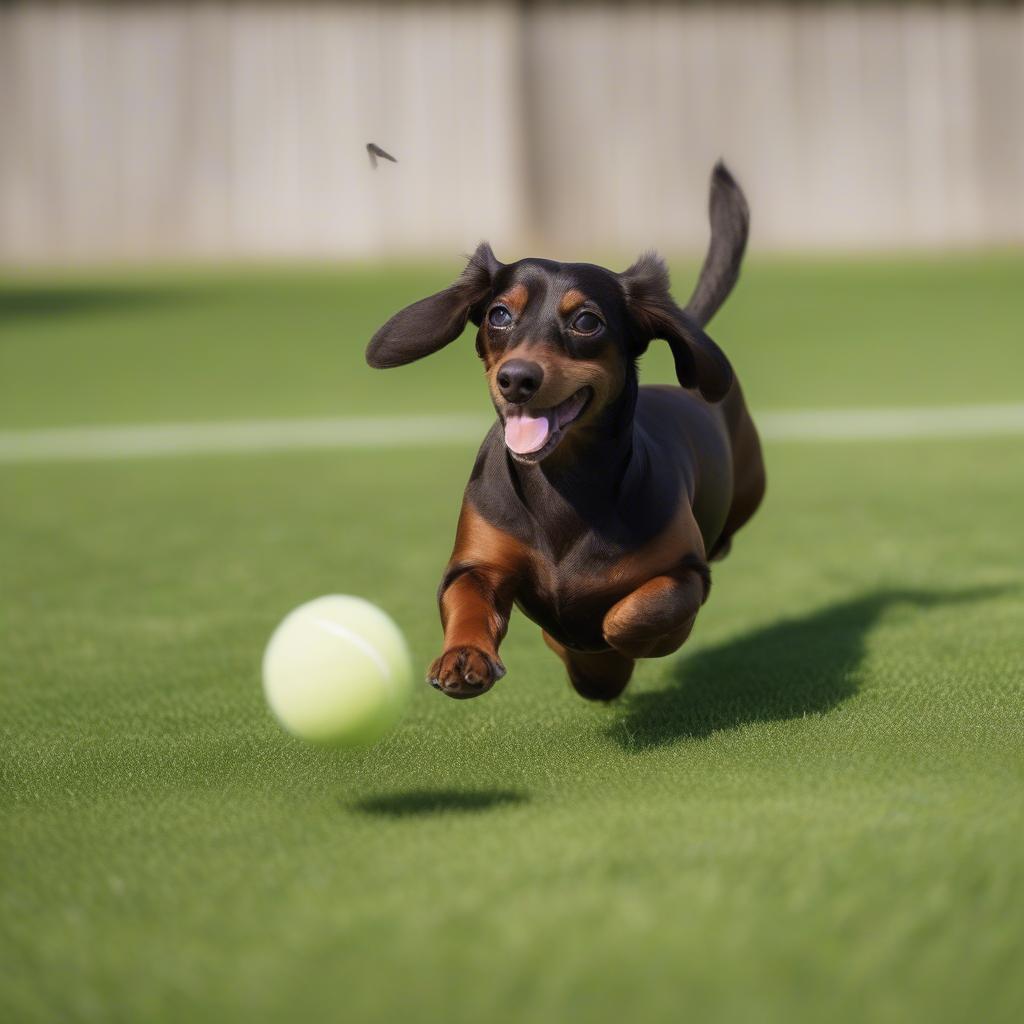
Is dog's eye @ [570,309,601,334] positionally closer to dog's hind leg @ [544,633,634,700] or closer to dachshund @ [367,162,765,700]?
dachshund @ [367,162,765,700]

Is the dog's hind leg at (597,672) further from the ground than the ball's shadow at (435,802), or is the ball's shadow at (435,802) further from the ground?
the ball's shadow at (435,802)

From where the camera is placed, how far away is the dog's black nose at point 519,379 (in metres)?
3.08

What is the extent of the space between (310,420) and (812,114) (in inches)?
324

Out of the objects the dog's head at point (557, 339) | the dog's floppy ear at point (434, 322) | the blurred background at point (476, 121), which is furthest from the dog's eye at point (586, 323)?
the blurred background at point (476, 121)

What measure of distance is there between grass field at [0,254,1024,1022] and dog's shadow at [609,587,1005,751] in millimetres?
16

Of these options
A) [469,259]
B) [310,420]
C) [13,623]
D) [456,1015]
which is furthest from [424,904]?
[310,420]

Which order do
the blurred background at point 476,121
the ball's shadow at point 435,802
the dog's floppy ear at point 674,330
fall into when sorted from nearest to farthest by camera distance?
the ball's shadow at point 435,802
the dog's floppy ear at point 674,330
the blurred background at point 476,121

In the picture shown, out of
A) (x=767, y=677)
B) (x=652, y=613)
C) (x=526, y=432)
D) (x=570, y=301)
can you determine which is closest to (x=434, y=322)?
(x=570, y=301)

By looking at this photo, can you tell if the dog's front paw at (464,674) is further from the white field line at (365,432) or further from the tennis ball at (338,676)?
the white field line at (365,432)

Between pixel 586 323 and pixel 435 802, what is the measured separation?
103 centimetres

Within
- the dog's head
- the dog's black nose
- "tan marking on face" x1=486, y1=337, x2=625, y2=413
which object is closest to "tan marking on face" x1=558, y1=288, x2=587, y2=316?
the dog's head

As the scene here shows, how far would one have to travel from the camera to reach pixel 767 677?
3.96 metres

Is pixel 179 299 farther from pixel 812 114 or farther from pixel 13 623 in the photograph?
pixel 13 623

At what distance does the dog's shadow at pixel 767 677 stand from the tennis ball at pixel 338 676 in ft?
1.95
